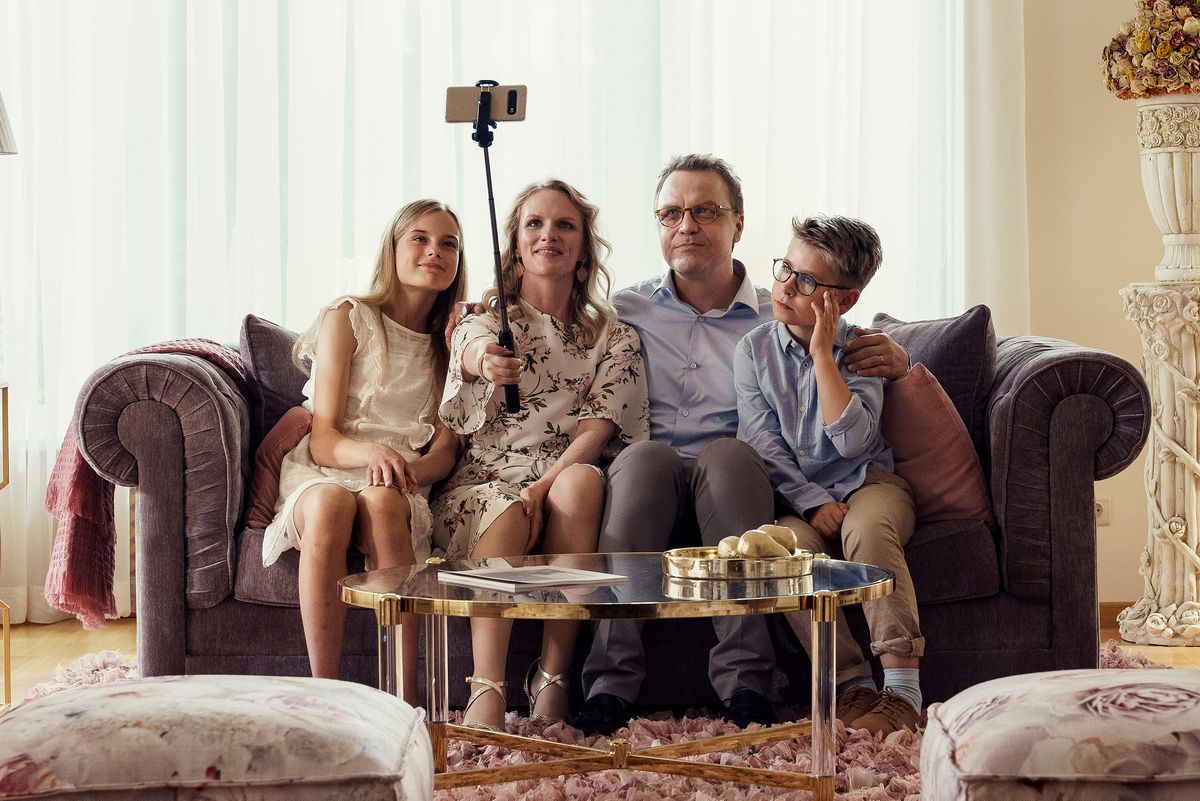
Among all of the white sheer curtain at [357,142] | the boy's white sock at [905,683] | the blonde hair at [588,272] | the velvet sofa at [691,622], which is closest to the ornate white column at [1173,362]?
the white sheer curtain at [357,142]

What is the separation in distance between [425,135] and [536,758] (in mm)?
2238

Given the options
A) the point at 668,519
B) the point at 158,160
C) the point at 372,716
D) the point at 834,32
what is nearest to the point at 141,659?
the point at 668,519

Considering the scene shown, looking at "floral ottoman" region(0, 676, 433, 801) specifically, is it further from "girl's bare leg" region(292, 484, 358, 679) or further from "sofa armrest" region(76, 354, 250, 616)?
"sofa armrest" region(76, 354, 250, 616)

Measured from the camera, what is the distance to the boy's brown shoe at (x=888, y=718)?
7.18 ft

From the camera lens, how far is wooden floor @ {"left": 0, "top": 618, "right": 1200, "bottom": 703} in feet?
10.2

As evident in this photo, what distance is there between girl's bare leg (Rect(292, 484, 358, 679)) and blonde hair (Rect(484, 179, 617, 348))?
599 millimetres

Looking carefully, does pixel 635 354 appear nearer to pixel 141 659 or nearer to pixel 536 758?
pixel 536 758

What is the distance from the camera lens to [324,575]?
232cm

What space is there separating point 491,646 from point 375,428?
2.02 feet

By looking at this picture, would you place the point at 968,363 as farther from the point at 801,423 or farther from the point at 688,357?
the point at 688,357

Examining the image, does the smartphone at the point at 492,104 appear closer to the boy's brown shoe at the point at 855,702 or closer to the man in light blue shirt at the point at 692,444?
the man in light blue shirt at the point at 692,444

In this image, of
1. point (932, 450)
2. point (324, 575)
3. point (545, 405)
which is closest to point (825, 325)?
point (932, 450)

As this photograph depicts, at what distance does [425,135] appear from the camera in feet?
12.5

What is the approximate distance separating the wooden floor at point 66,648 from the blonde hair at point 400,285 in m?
1.04
